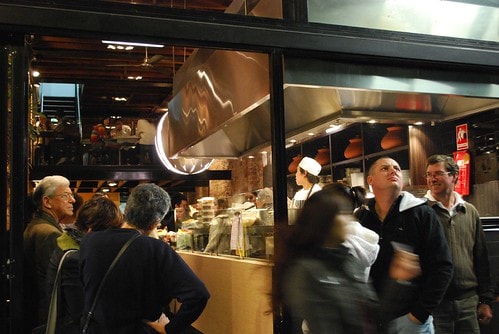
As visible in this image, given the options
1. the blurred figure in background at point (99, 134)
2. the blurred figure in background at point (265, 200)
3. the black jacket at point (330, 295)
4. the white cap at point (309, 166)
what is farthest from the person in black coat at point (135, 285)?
the blurred figure in background at point (99, 134)

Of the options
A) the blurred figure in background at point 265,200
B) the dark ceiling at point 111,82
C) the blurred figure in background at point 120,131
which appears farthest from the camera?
the blurred figure in background at point 120,131

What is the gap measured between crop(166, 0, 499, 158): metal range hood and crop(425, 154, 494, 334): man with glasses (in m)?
0.57

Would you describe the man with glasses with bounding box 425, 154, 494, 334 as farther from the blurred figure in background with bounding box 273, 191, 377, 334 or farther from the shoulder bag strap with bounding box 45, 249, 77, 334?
the shoulder bag strap with bounding box 45, 249, 77, 334

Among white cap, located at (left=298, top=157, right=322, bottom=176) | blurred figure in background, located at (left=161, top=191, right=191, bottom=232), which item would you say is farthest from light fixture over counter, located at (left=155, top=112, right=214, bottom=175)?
white cap, located at (left=298, top=157, right=322, bottom=176)

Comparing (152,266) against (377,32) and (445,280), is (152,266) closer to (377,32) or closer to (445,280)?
(445,280)

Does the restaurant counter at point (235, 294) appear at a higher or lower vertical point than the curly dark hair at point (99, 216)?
lower

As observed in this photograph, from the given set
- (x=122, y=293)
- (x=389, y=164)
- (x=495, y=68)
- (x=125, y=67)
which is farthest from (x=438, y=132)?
(x=122, y=293)

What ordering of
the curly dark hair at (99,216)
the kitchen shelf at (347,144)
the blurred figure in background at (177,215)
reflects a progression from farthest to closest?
1. the blurred figure in background at (177,215)
2. the kitchen shelf at (347,144)
3. the curly dark hair at (99,216)

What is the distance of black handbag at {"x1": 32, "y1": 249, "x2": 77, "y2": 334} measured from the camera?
2.80m

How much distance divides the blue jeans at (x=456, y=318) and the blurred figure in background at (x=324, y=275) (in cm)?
180

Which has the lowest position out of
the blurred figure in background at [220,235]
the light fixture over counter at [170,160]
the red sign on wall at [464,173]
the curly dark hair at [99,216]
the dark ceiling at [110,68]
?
the blurred figure in background at [220,235]

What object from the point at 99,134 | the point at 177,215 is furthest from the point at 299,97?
the point at 99,134

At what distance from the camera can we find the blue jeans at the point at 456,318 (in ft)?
11.2

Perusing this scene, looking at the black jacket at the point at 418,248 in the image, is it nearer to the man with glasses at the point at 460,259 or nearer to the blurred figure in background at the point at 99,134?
the man with glasses at the point at 460,259
